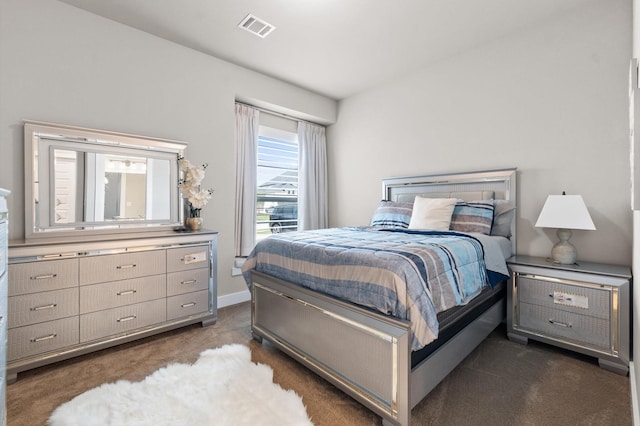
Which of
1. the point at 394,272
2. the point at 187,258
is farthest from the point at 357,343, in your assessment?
the point at 187,258

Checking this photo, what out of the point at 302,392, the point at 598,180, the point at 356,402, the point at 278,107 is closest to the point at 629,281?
the point at 598,180

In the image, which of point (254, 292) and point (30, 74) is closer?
point (30, 74)

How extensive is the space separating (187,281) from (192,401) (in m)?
1.21

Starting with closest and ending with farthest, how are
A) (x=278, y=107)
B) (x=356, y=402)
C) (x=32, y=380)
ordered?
(x=356, y=402) → (x=32, y=380) → (x=278, y=107)

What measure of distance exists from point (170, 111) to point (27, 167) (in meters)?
1.23

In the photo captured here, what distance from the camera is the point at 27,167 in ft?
7.32

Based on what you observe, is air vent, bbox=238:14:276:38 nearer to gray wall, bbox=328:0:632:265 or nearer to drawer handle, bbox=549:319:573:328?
gray wall, bbox=328:0:632:265

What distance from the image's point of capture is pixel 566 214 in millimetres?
2260

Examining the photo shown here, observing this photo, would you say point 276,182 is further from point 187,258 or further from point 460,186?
point 460,186

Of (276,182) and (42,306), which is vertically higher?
(276,182)

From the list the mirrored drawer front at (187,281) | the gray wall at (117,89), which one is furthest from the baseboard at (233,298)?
the mirrored drawer front at (187,281)

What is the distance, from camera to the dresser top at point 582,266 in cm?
204

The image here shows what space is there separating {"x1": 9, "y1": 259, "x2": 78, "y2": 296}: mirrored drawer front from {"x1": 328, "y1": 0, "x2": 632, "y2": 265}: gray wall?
135 inches

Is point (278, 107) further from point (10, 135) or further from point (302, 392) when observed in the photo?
point (302, 392)
